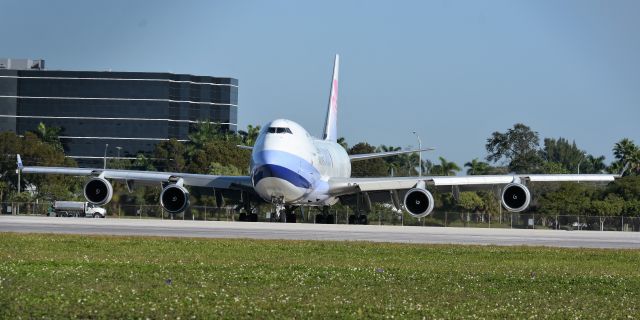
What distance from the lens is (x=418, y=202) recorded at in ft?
199

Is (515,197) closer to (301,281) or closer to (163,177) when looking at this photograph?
(163,177)

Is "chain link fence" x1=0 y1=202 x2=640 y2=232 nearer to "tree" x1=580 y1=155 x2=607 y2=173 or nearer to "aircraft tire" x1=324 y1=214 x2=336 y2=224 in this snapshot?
"aircraft tire" x1=324 y1=214 x2=336 y2=224

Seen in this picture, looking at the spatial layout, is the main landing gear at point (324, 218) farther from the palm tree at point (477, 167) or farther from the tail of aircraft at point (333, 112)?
the palm tree at point (477, 167)

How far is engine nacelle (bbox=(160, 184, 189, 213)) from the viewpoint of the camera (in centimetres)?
6244

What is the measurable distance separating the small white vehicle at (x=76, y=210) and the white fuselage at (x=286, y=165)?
2431 cm

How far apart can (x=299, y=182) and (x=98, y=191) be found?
1033 centimetres

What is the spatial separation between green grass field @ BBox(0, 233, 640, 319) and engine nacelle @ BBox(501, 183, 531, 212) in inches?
979

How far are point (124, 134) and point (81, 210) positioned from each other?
91.6m

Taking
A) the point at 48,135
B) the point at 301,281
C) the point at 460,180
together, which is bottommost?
the point at 301,281

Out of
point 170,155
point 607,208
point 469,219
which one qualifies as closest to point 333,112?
point 469,219

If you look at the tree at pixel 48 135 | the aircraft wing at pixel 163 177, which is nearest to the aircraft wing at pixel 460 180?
the aircraft wing at pixel 163 177

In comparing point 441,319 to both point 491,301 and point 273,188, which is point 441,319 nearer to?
point 491,301

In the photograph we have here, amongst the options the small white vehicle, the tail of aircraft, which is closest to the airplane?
the tail of aircraft

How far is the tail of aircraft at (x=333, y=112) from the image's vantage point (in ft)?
255
